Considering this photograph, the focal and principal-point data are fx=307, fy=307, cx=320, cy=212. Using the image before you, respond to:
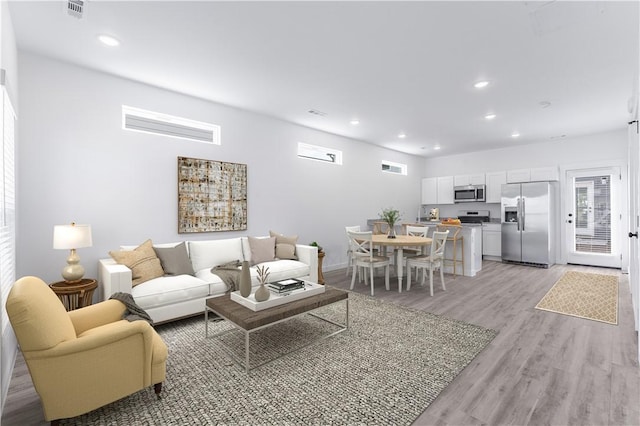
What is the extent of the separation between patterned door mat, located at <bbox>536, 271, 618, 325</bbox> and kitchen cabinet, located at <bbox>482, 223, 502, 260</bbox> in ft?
5.33

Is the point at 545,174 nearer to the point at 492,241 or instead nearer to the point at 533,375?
the point at 492,241

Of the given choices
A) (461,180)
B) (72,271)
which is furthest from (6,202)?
(461,180)

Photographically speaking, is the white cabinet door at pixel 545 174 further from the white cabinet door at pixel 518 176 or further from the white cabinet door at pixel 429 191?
the white cabinet door at pixel 429 191

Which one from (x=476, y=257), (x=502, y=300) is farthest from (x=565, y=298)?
(x=476, y=257)

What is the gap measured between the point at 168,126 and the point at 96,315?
2.68 m

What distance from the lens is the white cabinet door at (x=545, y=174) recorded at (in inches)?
258

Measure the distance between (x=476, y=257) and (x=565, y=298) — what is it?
1.73m

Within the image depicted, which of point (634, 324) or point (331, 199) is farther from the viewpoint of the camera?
point (331, 199)

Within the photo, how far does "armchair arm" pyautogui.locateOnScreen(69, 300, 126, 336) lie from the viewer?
82.4 inches

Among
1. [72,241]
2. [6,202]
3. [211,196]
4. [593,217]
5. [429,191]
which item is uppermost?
[429,191]

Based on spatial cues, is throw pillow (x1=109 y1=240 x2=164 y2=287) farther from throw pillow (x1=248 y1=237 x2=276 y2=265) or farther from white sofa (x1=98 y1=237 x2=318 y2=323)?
throw pillow (x1=248 y1=237 x2=276 y2=265)

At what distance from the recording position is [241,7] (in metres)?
2.38

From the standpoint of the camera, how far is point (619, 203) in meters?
6.00

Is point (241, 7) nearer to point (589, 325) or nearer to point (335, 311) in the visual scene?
point (335, 311)
